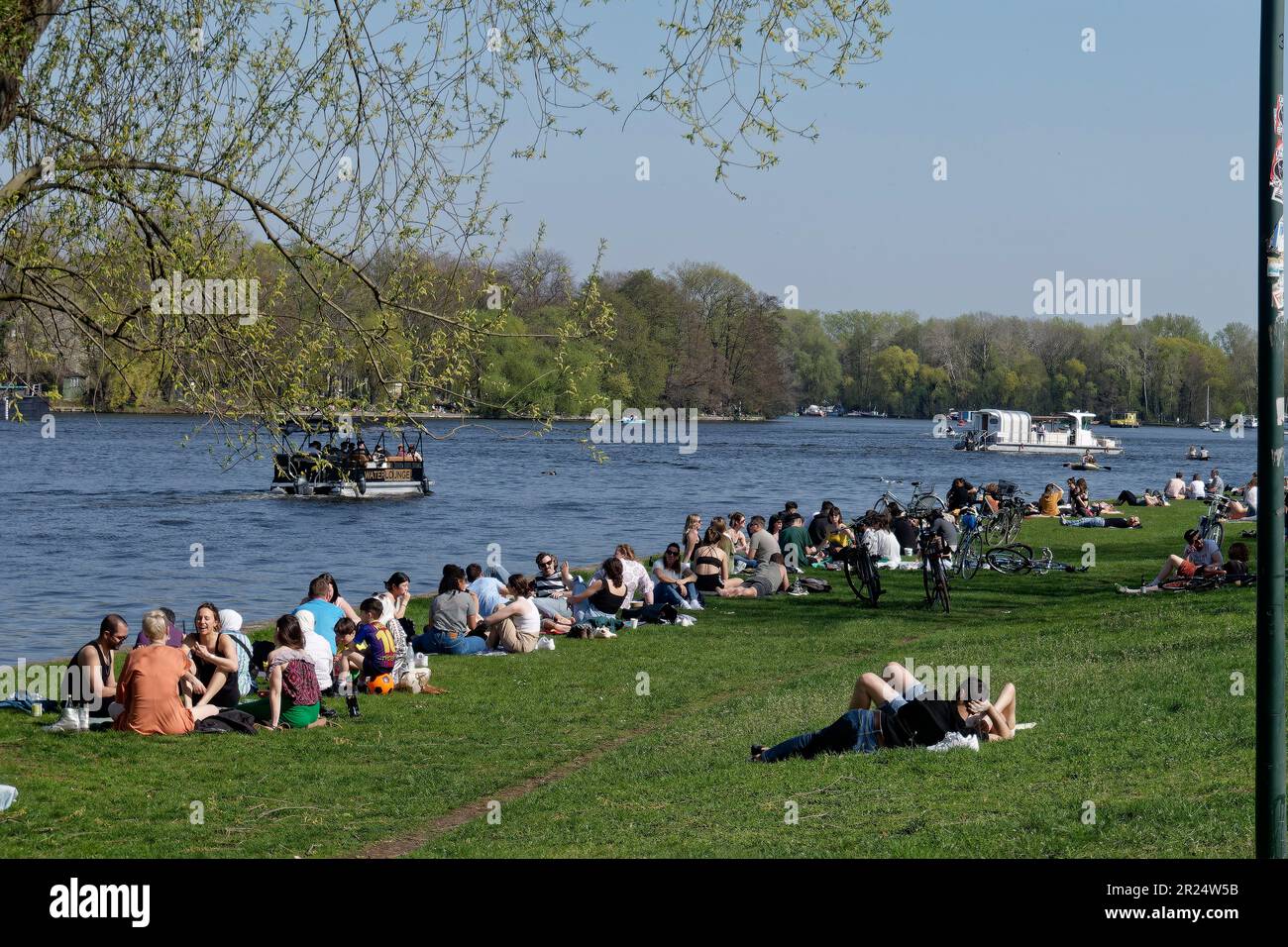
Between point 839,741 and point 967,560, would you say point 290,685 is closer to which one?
point 839,741

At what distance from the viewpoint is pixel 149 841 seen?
9.23m

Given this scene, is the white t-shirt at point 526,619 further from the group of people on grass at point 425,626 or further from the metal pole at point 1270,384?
the metal pole at point 1270,384

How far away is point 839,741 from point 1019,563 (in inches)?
625

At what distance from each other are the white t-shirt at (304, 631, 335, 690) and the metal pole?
1005 centimetres

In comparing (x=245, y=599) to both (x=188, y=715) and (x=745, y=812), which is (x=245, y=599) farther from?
(x=745, y=812)

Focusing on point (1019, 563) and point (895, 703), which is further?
point (1019, 563)

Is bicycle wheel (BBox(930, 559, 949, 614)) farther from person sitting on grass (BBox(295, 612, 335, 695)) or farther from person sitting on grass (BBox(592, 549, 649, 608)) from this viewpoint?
person sitting on grass (BBox(295, 612, 335, 695))

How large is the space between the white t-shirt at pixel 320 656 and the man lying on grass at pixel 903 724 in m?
4.99

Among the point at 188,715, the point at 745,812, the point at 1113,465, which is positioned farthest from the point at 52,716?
the point at 1113,465

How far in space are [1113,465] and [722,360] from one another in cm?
5829

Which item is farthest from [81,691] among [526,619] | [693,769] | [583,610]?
[583,610]

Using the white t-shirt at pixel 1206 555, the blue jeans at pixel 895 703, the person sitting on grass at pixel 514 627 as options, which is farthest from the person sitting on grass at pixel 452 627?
the white t-shirt at pixel 1206 555

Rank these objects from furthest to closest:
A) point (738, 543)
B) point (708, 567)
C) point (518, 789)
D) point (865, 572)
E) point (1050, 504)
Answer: point (1050, 504) < point (738, 543) < point (708, 567) < point (865, 572) < point (518, 789)

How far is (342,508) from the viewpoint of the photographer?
178 feet
